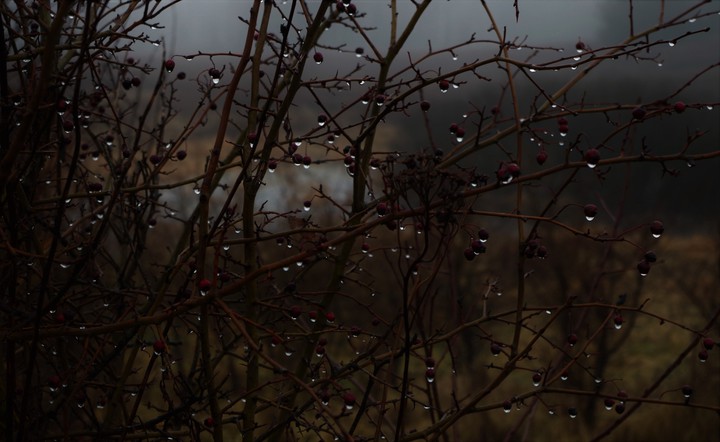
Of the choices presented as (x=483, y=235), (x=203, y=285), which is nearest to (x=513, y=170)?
(x=483, y=235)

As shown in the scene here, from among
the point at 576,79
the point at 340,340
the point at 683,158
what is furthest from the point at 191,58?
the point at 340,340


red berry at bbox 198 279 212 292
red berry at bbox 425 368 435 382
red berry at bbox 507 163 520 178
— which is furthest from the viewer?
red berry at bbox 425 368 435 382

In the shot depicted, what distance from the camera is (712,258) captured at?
28.1 feet

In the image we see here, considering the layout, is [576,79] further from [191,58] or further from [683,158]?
[191,58]

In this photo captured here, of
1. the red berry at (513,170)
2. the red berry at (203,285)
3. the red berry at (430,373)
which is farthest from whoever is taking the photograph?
the red berry at (430,373)

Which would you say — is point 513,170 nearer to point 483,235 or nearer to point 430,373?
point 483,235

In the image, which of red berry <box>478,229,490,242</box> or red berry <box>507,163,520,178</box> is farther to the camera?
red berry <box>478,229,490,242</box>

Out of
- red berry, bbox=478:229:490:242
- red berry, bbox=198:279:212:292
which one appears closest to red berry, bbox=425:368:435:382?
red berry, bbox=478:229:490:242

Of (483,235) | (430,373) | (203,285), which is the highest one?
(483,235)

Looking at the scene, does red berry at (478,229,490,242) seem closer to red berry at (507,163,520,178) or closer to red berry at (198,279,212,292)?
red berry at (507,163,520,178)

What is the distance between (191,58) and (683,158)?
1233mm

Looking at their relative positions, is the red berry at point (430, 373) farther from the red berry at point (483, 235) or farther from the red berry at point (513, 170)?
the red berry at point (513, 170)

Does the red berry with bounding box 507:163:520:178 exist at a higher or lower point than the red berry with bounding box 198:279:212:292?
higher

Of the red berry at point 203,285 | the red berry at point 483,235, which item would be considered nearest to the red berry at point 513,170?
the red berry at point 483,235
